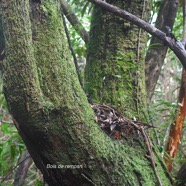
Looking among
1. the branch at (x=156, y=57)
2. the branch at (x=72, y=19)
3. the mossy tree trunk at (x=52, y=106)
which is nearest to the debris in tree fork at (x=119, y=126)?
the mossy tree trunk at (x=52, y=106)

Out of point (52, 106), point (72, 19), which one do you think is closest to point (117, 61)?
point (52, 106)

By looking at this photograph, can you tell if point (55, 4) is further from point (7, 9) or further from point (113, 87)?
point (113, 87)

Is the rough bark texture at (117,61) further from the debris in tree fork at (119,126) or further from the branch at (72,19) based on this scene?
the branch at (72,19)

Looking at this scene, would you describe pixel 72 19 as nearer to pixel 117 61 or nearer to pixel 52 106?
pixel 117 61

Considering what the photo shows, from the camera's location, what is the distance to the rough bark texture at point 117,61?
1.83 m

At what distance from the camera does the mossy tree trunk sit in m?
1.13

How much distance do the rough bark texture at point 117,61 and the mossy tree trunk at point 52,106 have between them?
45 cm

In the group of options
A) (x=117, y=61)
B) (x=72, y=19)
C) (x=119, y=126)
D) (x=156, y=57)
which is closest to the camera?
(x=119, y=126)

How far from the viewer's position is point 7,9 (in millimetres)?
1104

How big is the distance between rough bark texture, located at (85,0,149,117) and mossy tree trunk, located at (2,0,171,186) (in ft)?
1.49

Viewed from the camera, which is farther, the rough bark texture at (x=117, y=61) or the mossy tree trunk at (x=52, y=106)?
the rough bark texture at (x=117, y=61)

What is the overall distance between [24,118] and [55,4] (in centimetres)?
53

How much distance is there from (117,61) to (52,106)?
68 cm

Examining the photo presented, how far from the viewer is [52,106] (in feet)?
4.00
